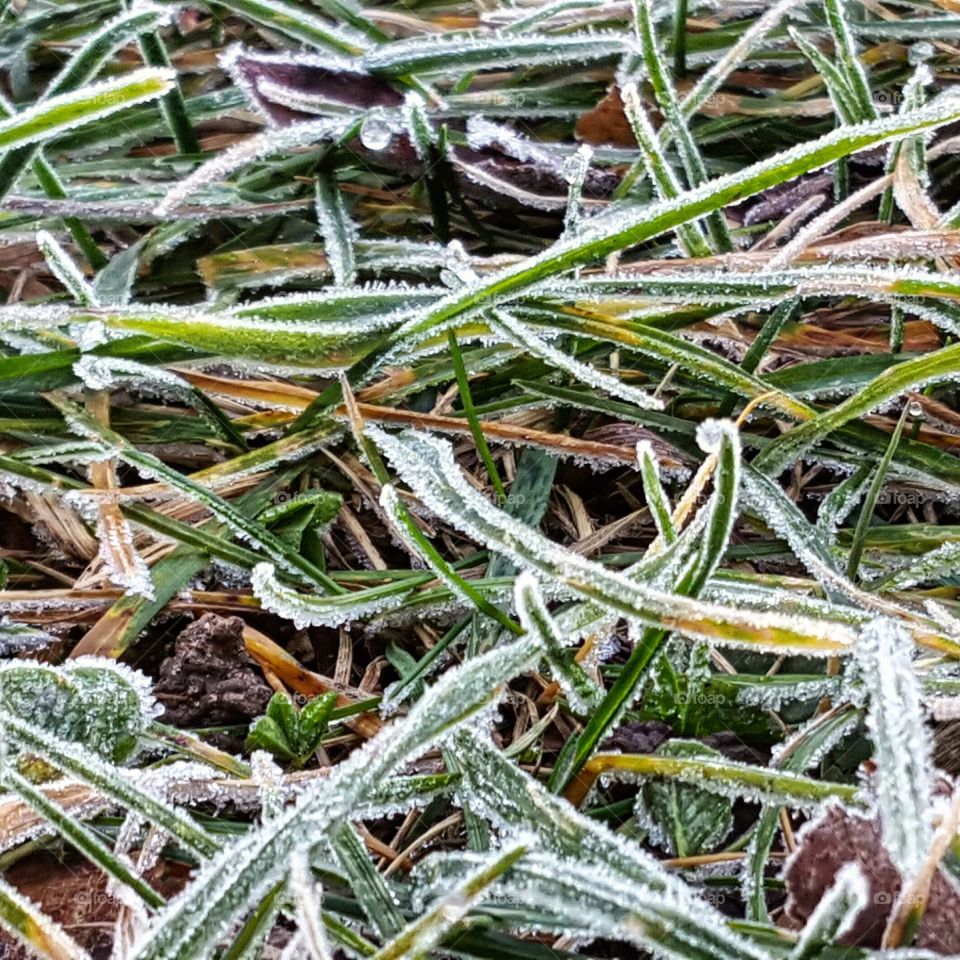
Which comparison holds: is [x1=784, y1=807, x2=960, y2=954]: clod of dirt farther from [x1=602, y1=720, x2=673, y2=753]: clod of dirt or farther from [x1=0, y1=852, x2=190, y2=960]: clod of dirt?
[x1=0, y1=852, x2=190, y2=960]: clod of dirt

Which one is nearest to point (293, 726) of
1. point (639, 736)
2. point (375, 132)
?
point (639, 736)

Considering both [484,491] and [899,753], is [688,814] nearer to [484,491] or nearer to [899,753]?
[899,753]

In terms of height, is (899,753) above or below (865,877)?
above

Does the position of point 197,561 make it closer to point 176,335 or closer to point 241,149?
point 176,335

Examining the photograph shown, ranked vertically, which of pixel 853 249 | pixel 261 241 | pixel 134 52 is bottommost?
pixel 853 249

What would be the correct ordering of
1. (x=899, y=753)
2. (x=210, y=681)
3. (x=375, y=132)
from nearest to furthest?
1. (x=899, y=753)
2. (x=210, y=681)
3. (x=375, y=132)

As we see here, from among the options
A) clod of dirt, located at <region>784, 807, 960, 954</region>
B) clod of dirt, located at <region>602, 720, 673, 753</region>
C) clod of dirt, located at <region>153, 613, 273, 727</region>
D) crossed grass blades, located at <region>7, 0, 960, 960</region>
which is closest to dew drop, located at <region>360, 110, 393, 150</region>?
crossed grass blades, located at <region>7, 0, 960, 960</region>

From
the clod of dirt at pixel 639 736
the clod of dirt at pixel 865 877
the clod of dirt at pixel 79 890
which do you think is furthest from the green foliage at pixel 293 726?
Answer: the clod of dirt at pixel 865 877

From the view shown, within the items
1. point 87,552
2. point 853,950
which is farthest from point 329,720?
point 853,950

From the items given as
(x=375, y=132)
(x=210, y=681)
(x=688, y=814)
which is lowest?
(x=688, y=814)
